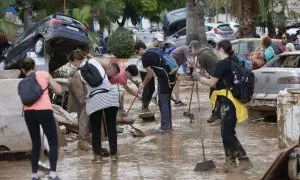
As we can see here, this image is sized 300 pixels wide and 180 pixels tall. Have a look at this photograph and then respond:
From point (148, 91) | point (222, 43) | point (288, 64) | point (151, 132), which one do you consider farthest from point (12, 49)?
point (222, 43)

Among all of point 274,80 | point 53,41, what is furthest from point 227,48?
point 53,41

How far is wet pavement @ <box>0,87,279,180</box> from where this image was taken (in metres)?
9.73

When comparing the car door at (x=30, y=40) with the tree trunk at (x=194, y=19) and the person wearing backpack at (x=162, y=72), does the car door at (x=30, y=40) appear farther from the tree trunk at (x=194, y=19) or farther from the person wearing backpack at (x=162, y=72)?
the tree trunk at (x=194, y=19)

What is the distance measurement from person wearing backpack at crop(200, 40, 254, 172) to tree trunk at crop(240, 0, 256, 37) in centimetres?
1622

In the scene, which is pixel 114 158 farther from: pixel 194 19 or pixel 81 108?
pixel 194 19

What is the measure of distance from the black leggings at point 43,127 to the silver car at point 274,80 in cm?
591

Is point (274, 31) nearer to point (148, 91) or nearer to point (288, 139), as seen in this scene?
point (148, 91)

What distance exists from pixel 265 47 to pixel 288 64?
3382 mm

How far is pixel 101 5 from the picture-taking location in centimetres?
2905

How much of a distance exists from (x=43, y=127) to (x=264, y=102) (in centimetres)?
630

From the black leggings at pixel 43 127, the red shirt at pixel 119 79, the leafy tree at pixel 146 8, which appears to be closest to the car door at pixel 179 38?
the leafy tree at pixel 146 8

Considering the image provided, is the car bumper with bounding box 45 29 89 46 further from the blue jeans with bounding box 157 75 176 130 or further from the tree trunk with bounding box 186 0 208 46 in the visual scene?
the tree trunk with bounding box 186 0 208 46

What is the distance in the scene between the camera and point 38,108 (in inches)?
347

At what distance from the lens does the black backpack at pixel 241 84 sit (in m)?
9.41
